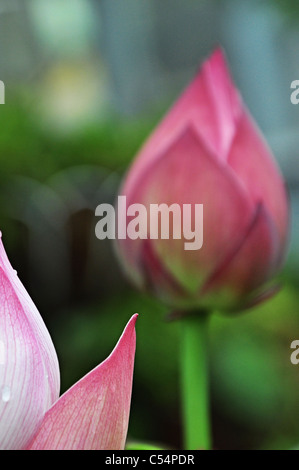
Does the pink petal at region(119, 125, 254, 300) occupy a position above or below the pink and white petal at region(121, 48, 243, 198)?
below

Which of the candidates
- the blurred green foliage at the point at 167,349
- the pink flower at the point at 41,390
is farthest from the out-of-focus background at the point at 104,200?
the pink flower at the point at 41,390

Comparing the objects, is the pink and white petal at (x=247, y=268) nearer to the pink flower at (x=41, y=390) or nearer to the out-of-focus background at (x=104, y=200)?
the pink flower at (x=41, y=390)

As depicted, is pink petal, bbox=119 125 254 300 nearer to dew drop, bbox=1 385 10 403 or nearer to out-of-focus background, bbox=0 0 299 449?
dew drop, bbox=1 385 10 403

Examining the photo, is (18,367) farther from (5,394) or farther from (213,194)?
(213,194)

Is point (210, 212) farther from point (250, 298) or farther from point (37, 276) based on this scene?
point (37, 276)

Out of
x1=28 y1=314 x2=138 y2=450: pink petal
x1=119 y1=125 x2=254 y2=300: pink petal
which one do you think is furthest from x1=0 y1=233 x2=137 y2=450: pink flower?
x1=119 y1=125 x2=254 y2=300: pink petal

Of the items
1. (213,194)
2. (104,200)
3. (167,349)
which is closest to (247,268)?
(213,194)
